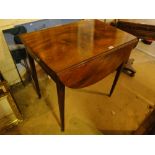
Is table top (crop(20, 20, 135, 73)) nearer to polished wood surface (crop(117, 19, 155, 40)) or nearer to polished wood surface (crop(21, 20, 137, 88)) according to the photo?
polished wood surface (crop(21, 20, 137, 88))

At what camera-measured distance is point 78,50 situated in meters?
1.01

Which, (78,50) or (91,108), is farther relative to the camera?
(91,108)

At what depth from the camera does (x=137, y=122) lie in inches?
58.1

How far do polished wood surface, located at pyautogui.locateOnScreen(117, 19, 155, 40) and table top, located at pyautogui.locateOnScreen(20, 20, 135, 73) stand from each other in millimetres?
442

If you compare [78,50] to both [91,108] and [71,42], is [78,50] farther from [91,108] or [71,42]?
[91,108]

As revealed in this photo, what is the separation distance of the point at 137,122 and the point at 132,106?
8.1 inches

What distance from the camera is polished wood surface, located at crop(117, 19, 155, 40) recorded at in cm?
159

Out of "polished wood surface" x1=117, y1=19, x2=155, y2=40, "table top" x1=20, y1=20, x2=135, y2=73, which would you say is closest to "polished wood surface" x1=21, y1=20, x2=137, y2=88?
"table top" x1=20, y1=20, x2=135, y2=73

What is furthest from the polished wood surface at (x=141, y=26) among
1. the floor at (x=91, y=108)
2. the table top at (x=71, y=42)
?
the floor at (x=91, y=108)

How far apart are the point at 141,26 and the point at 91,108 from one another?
107cm

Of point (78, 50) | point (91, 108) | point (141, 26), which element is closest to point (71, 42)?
point (78, 50)

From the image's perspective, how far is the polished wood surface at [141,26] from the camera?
1588mm
